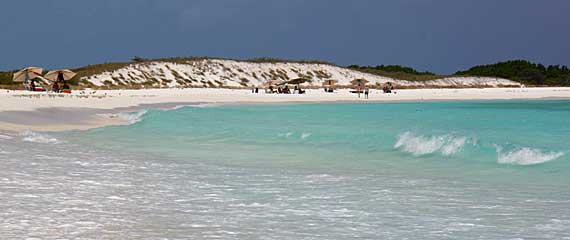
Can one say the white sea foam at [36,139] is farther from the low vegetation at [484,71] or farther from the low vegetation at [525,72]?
the low vegetation at [525,72]

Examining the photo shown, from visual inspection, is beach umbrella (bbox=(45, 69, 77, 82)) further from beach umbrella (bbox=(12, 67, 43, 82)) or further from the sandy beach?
the sandy beach

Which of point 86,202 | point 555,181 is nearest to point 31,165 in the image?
point 86,202

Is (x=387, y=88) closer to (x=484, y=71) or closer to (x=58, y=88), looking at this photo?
(x=58, y=88)

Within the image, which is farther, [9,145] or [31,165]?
[9,145]

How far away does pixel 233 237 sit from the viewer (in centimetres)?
720

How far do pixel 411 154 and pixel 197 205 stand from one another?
9636 mm

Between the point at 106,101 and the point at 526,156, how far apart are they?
35429 mm

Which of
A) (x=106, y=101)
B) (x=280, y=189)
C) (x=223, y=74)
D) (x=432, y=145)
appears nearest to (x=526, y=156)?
(x=432, y=145)

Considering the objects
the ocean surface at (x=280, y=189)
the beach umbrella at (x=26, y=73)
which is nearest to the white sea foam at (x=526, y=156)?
the ocean surface at (x=280, y=189)

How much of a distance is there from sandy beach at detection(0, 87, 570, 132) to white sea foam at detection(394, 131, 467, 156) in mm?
12040

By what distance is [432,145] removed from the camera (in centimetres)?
1867

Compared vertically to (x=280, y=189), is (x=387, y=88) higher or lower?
higher

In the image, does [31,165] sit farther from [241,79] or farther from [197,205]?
[241,79]

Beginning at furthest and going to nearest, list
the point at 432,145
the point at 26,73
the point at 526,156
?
the point at 26,73 < the point at 432,145 < the point at 526,156
